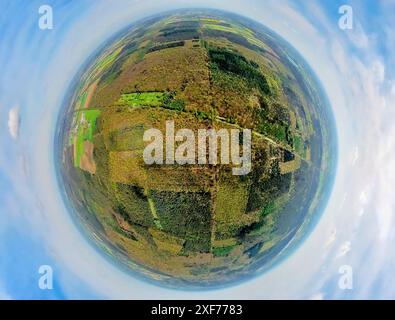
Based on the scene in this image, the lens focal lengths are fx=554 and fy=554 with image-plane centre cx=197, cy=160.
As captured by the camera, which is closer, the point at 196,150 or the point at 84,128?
the point at 196,150

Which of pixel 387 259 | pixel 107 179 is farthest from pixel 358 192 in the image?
pixel 107 179

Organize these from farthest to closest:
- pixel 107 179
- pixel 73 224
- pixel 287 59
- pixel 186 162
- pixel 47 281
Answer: pixel 47 281
pixel 73 224
pixel 287 59
pixel 107 179
pixel 186 162

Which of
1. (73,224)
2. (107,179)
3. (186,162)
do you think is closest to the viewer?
(186,162)

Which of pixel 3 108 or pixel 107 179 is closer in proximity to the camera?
pixel 107 179

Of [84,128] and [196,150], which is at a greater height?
[84,128]

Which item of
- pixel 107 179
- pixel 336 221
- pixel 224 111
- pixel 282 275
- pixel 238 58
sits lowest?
pixel 282 275

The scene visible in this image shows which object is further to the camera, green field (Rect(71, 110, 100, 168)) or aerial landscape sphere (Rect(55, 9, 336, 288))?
green field (Rect(71, 110, 100, 168))

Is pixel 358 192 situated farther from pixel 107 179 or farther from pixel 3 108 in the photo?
pixel 3 108

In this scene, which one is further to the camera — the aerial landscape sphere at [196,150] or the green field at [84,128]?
the green field at [84,128]
